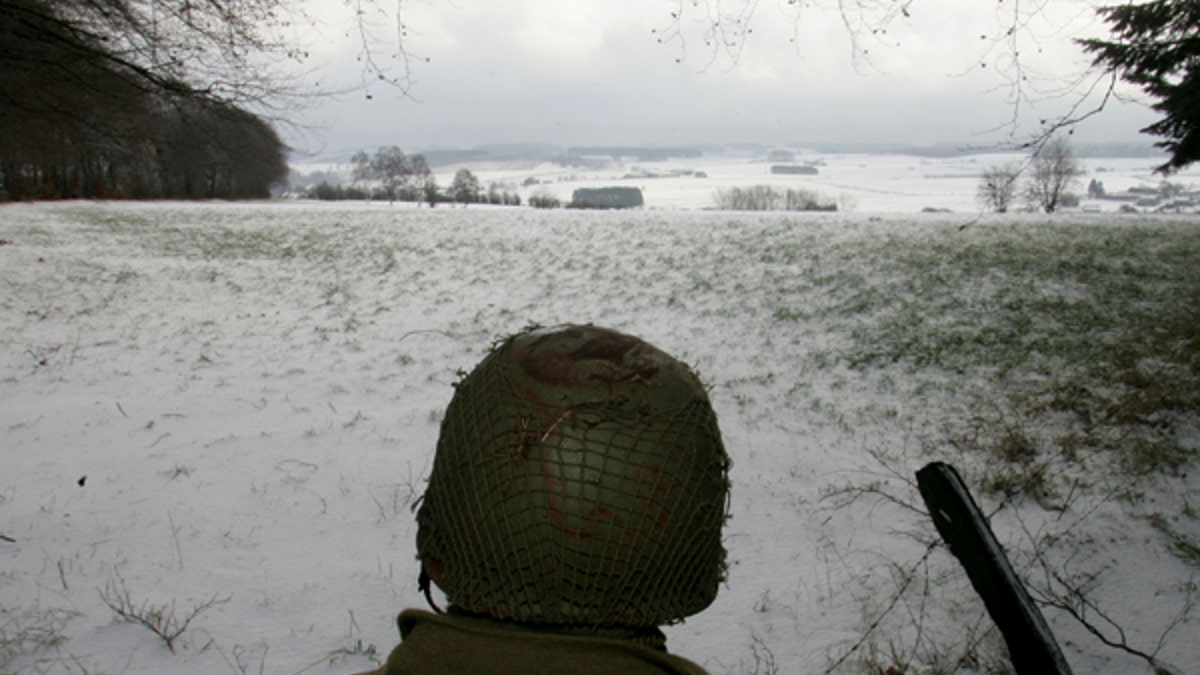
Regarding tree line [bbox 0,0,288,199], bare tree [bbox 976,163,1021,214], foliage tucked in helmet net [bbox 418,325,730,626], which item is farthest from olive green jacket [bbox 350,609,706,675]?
tree line [bbox 0,0,288,199]

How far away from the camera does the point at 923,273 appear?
1148cm

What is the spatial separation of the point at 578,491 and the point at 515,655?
0.37m

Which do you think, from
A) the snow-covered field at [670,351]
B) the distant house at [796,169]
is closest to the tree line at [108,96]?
the snow-covered field at [670,351]

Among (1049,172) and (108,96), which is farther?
(1049,172)

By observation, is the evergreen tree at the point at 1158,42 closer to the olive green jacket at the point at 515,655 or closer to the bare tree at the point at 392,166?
the olive green jacket at the point at 515,655

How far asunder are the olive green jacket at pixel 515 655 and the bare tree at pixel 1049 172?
430 centimetres

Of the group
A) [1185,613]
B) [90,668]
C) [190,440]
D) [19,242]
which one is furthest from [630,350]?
[19,242]

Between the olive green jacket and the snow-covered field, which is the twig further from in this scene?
the olive green jacket

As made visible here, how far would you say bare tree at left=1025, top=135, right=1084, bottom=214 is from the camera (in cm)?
481

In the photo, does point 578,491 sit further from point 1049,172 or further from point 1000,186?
point 1049,172

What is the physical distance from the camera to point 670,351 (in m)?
8.76

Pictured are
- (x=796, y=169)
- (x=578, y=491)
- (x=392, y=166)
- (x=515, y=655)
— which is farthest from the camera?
(x=796, y=169)

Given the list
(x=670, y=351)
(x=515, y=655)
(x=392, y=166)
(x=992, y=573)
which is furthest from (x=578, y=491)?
(x=392, y=166)

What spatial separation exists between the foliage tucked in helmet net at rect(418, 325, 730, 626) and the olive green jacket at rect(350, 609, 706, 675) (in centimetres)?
11
